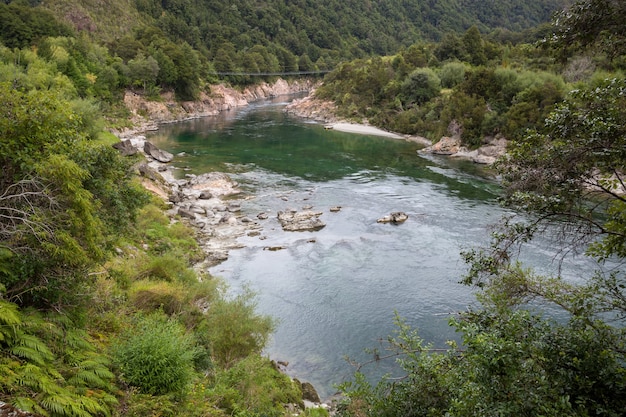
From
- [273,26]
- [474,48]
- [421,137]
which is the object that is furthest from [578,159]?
[273,26]

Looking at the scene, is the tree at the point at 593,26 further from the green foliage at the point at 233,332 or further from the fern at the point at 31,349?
the green foliage at the point at 233,332

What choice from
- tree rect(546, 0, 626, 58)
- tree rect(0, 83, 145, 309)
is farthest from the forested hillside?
tree rect(546, 0, 626, 58)

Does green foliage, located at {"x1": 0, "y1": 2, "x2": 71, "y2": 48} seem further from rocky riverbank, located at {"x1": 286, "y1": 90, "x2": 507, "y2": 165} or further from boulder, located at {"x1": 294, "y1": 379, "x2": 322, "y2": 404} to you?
boulder, located at {"x1": 294, "y1": 379, "x2": 322, "y2": 404}

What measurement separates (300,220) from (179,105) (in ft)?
185

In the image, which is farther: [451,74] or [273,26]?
[273,26]

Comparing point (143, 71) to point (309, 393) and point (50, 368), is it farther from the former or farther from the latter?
point (50, 368)

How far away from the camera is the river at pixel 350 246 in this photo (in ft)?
52.1

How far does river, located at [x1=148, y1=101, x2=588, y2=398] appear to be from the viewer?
625 inches

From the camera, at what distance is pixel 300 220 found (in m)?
27.6

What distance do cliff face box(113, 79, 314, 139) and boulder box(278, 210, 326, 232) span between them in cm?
3176

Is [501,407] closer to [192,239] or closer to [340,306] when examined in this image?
[340,306]

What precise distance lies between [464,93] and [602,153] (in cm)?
4724

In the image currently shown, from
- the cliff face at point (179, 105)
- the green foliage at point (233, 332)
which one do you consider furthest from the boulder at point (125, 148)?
the green foliage at point (233, 332)

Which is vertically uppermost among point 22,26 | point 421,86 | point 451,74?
point 22,26
